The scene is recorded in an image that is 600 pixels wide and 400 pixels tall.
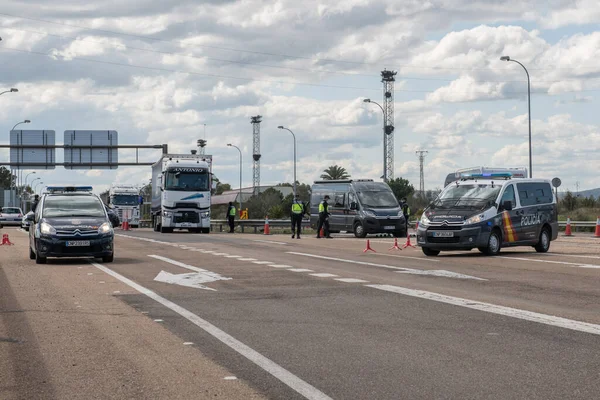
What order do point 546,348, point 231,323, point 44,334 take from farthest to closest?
point 231,323
point 44,334
point 546,348

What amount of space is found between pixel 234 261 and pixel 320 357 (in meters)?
13.7

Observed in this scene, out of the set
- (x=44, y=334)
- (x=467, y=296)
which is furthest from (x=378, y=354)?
(x=467, y=296)

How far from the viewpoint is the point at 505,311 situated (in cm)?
1120

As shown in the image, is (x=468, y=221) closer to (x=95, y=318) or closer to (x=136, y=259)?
(x=136, y=259)

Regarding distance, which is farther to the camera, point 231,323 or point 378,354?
point 231,323

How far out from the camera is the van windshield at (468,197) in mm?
23453

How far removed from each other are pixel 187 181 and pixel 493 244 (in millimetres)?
25503

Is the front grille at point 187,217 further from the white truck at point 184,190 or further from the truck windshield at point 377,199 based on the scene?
the truck windshield at point 377,199

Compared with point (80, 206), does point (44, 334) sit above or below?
below

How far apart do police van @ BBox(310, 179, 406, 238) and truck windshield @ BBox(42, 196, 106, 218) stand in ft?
59.9

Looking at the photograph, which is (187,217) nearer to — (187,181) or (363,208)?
(187,181)

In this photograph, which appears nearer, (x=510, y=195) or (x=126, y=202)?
(x=510, y=195)

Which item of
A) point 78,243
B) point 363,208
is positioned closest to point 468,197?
point 78,243

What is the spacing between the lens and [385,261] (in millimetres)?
21578
